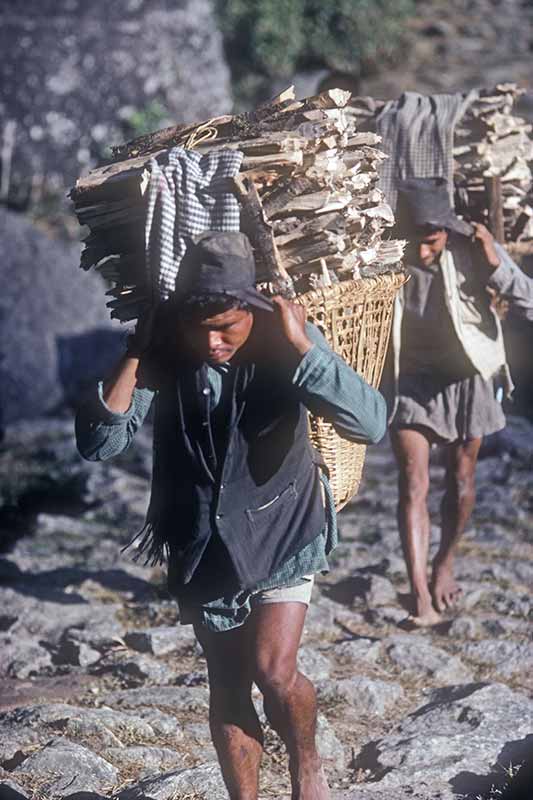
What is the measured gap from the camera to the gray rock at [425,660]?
5961 millimetres

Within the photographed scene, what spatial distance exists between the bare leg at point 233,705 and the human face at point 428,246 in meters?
2.45

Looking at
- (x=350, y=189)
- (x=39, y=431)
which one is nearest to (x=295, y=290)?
(x=350, y=189)

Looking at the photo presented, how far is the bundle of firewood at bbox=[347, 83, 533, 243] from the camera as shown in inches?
245

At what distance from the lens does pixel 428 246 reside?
19.4 ft

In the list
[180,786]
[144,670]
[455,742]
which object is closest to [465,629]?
[455,742]

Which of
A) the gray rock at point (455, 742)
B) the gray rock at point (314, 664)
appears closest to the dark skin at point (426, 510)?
the gray rock at point (314, 664)

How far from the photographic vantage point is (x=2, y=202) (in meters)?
15.1

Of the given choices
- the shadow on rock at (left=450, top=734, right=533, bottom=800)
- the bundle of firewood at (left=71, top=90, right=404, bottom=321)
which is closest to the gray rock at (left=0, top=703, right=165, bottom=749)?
the shadow on rock at (left=450, top=734, right=533, bottom=800)

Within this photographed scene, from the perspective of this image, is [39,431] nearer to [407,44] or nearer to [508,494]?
[508,494]

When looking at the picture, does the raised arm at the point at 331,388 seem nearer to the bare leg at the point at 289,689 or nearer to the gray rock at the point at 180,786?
the bare leg at the point at 289,689

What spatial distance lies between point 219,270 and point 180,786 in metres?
1.99

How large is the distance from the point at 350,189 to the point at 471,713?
7.31 feet

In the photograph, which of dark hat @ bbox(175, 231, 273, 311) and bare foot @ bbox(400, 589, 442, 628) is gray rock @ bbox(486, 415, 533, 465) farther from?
dark hat @ bbox(175, 231, 273, 311)

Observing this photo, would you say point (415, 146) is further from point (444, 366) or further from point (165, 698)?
point (165, 698)
